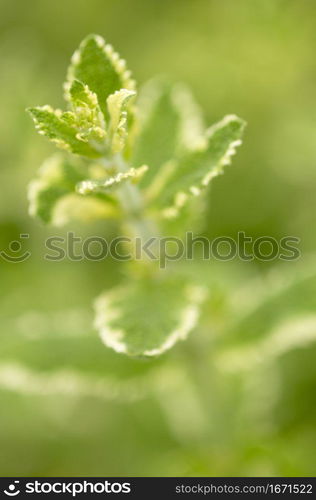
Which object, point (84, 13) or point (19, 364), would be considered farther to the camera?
point (84, 13)

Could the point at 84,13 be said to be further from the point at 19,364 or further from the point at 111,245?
the point at 19,364

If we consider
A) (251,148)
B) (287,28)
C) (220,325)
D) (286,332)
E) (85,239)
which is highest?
(287,28)

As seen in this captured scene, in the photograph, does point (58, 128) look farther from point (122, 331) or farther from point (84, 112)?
point (122, 331)

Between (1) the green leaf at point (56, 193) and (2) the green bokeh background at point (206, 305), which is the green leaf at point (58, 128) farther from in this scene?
(2) the green bokeh background at point (206, 305)

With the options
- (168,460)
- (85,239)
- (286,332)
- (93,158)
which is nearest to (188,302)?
(286,332)

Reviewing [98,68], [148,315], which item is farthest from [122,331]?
[98,68]

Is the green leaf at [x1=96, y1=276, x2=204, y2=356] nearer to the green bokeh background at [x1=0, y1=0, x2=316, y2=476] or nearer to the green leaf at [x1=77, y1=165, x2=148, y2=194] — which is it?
the green bokeh background at [x1=0, y1=0, x2=316, y2=476]

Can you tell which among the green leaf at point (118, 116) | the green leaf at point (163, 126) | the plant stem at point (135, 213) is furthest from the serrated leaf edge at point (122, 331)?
the green leaf at point (118, 116)

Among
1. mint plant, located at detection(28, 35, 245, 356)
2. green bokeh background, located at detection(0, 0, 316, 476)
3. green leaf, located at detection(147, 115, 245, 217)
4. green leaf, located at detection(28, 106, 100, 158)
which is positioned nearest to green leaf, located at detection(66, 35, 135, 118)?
mint plant, located at detection(28, 35, 245, 356)
